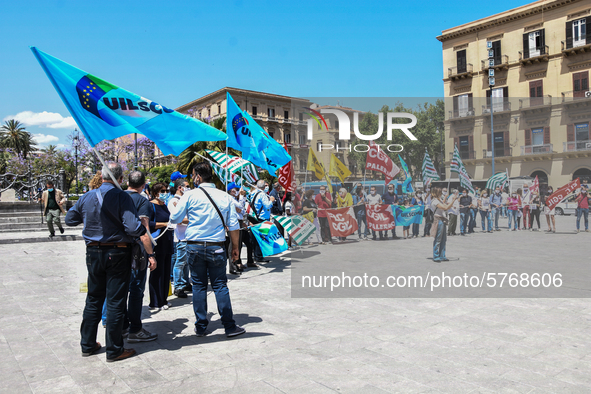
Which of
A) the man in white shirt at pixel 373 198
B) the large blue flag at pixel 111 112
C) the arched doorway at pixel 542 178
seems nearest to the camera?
the large blue flag at pixel 111 112

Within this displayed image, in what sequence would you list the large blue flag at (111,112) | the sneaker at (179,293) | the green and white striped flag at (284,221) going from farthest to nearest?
1. the green and white striped flag at (284,221)
2. the sneaker at (179,293)
3. the large blue flag at (111,112)

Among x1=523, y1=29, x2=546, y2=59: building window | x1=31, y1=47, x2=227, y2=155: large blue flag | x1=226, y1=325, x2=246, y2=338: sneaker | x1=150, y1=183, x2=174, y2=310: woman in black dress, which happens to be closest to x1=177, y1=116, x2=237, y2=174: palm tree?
x1=523, y1=29, x2=546, y2=59: building window

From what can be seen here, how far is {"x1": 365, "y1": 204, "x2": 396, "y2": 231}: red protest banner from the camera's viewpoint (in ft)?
42.0

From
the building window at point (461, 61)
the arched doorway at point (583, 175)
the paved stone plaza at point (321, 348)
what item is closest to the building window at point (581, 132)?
the arched doorway at point (583, 175)

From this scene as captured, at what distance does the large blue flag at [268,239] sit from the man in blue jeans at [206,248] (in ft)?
14.0

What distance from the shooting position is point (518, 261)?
8.91 metres

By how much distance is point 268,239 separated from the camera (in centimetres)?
906

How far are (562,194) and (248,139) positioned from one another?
11278mm

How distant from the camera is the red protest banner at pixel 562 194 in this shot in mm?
14039

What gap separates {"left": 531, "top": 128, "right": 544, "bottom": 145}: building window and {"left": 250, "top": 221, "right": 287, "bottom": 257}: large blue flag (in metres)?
5.91

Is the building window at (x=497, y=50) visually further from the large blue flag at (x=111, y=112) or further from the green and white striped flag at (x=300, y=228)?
the large blue flag at (x=111, y=112)

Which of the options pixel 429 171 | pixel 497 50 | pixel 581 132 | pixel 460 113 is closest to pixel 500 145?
pixel 460 113

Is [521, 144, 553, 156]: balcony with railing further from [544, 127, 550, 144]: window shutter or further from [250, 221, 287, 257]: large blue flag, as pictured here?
[250, 221, 287, 257]: large blue flag

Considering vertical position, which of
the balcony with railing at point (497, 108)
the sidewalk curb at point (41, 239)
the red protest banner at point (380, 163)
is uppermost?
the balcony with railing at point (497, 108)
